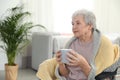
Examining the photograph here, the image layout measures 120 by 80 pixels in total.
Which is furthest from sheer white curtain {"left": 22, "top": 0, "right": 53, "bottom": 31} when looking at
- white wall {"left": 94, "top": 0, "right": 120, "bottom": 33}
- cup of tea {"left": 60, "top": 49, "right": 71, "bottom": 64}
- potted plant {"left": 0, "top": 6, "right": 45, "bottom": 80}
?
cup of tea {"left": 60, "top": 49, "right": 71, "bottom": 64}

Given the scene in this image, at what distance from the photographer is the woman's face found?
1.78 metres

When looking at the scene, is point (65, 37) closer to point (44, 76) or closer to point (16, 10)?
point (16, 10)

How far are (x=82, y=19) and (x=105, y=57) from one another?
329mm

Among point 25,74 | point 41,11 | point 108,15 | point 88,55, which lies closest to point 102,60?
point 88,55

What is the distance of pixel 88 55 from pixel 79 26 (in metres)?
0.23

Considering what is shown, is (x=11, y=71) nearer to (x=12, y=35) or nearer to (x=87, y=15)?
(x=12, y=35)

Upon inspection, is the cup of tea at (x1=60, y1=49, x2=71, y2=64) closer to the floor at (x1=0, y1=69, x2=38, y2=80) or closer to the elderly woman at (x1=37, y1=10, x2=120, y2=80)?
the elderly woman at (x1=37, y1=10, x2=120, y2=80)

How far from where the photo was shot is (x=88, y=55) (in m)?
1.83

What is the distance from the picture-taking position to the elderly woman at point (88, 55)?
1744mm

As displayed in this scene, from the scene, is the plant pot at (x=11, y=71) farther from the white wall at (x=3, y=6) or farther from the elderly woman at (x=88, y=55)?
the elderly woman at (x=88, y=55)

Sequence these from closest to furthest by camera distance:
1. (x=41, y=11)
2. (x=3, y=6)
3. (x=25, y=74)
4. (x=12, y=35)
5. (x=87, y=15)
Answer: (x=87, y=15), (x=12, y=35), (x=25, y=74), (x=3, y=6), (x=41, y=11)

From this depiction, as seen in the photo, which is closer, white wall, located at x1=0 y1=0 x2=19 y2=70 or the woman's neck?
the woman's neck

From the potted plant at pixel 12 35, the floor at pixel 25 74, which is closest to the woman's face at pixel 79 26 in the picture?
the potted plant at pixel 12 35

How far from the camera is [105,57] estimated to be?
5.79 feet
